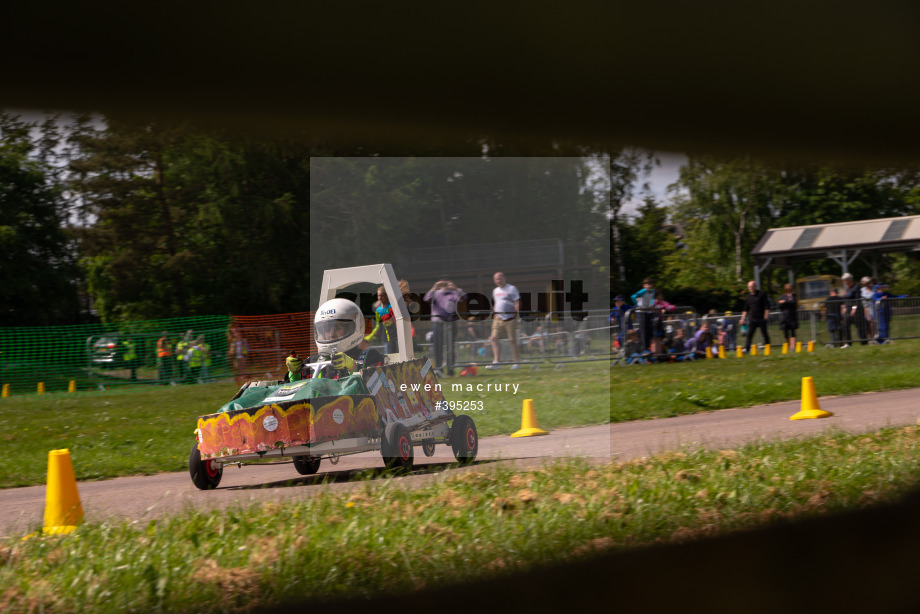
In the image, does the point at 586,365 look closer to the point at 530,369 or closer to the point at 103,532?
the point at 530,369

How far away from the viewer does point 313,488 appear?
18.4 feet

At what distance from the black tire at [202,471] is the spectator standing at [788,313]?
487 inches

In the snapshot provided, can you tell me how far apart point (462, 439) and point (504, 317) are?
4928mm

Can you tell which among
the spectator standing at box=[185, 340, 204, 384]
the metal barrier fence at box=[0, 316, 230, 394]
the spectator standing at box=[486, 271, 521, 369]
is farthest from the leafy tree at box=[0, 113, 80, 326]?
the spectator standing at box=[185, 340, 204, 384]

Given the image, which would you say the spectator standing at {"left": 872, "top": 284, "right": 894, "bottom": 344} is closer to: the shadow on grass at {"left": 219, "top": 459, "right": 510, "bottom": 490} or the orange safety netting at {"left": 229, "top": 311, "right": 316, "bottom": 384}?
the orange safety netting at {"left": 229, "top": 311, "right": 316, "bottom": 384}

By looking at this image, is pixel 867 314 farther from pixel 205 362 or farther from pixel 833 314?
pixel 205 362

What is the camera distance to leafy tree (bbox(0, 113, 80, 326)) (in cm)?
223

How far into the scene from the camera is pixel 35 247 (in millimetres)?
2250

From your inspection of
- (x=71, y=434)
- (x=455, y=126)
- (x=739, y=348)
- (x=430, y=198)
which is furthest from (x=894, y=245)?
(x=455, y=126)

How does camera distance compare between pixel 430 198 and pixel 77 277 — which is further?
pixel 430 198

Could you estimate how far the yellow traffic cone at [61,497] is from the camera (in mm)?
4715

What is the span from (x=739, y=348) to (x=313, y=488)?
38.8 ft

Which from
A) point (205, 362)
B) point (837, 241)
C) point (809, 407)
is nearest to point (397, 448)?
point (809, 407)

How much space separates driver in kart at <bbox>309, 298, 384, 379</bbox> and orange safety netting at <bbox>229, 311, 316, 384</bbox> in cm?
11
